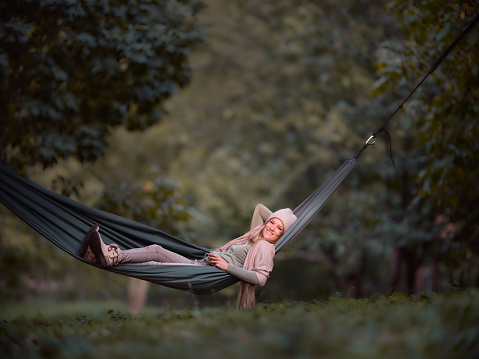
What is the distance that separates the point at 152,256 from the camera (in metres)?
3.18

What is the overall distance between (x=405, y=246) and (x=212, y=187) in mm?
4896

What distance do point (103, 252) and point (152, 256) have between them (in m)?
0.34

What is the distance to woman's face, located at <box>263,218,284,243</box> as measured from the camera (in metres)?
3.14

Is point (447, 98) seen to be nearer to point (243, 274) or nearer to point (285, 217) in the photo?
point (285, 217)

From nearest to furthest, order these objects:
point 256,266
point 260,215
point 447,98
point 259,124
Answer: point 256,266 < point 260,215 < point 447,98 < point 259,124

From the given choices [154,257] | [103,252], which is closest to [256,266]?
[154,257]

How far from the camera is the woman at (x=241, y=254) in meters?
2.97

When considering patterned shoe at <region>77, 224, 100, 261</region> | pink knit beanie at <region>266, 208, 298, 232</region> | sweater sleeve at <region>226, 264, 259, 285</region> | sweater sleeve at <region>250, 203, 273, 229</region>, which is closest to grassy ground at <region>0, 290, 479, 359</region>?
sweater sleeve at <region>226, 264, 259, 285</region>

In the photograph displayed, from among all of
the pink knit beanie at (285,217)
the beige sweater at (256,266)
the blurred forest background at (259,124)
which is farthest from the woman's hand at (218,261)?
the blurred forest background at (259,124)

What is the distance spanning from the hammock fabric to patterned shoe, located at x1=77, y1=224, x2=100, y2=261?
0.11ft

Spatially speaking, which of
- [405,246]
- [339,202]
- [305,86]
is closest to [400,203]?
[405,246]

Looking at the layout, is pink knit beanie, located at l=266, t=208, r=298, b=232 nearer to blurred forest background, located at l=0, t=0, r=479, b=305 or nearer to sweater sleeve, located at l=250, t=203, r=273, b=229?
sweater sleeve, located at l=250, t=203, r=273, b=229

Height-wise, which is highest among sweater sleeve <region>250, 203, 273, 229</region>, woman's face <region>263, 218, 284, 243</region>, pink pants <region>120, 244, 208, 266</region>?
sweater sleeve <region>250, 203, 273, 229</region>

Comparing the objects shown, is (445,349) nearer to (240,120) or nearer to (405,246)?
(405,246)
